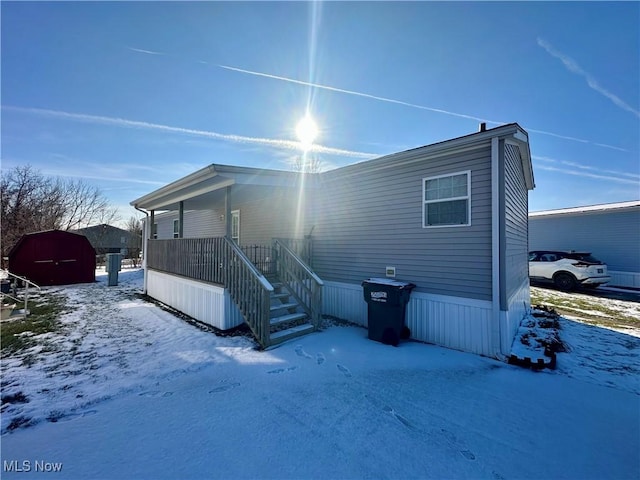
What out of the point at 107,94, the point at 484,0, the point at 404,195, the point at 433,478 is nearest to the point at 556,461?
the point at 433,478

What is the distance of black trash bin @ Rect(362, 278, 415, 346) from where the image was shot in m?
5.10

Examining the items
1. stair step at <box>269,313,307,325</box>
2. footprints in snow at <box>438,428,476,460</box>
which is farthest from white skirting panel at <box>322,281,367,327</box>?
footprints in snow at <box>438,428,476,460</box>

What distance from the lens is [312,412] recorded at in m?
2.93

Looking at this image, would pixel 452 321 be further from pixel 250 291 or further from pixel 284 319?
pixel 250 291

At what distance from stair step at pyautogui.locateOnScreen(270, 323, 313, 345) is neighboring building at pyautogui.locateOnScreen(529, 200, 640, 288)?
46.8 feet

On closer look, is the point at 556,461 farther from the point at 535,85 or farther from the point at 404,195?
the point at 535,85

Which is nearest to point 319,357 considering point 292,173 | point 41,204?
point 292,173

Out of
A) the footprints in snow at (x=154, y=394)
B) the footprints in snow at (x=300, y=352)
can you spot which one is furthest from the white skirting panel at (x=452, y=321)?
the footprints in snow at (x=154, y=394)

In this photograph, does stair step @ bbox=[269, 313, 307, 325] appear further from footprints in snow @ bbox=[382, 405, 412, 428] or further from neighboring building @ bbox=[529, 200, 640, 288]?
neighboring building @ bbox=[529, 200, 640, 288]

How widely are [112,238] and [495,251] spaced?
45.7m

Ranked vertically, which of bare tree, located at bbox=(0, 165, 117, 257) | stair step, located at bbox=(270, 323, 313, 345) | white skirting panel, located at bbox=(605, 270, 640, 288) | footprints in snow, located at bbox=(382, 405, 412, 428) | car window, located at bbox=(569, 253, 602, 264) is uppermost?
bare tree, located at bbox=(0, 165, 117, 257)

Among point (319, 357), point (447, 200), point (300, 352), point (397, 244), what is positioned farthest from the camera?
point (397, 244)

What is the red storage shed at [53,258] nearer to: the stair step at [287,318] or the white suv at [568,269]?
the stair step at [287,318]

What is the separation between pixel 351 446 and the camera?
242 centimetres
